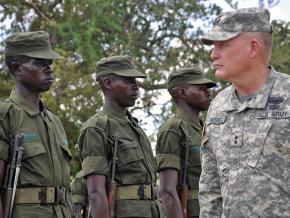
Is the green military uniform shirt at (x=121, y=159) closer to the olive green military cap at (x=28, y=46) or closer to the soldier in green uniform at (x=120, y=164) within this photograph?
the soldier in green uniform at (x=120, y=164)

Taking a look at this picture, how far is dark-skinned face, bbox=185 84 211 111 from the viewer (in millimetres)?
9023

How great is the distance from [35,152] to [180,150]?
6.93ft

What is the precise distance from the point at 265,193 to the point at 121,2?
17373 millimetres

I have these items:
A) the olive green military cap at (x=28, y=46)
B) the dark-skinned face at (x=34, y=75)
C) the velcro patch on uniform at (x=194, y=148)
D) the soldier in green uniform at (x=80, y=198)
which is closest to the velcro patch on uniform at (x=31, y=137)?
the dark-skinned face at (x=34, y=75)

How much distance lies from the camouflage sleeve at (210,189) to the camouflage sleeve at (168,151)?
3133 millimetres

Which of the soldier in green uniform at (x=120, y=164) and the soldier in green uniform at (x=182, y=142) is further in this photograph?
the soldier in green uniform at (x=182, y=142)

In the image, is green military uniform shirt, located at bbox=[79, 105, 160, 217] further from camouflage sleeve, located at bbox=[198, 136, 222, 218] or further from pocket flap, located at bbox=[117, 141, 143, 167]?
camouflage sleeve, located at bbox=[198, 136, 222, 218]

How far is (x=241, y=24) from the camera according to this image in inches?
201

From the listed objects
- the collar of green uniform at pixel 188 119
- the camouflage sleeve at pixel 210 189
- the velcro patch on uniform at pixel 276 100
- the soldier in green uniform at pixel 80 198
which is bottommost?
the camouflage sleeve at pixel 210 189

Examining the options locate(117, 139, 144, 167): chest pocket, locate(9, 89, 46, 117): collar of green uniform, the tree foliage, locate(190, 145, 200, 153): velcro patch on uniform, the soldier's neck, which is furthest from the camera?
the tree foliage

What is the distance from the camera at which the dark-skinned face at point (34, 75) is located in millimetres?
7117

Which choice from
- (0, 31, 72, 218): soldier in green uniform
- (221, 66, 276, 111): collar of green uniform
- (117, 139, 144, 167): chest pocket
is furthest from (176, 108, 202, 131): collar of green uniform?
(221, 66, 276, 111): collar of green uniform

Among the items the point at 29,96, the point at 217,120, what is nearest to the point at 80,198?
the point at 29,96

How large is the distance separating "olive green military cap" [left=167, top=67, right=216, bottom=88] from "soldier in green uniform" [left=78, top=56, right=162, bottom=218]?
3.59 ft
